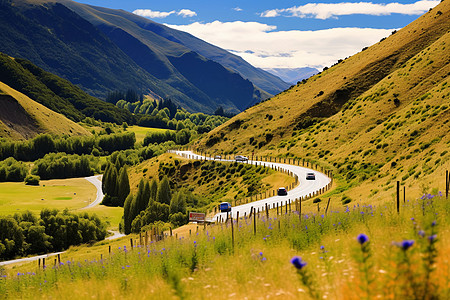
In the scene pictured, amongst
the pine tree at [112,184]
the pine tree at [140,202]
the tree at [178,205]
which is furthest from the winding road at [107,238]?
the tree at [178,205]

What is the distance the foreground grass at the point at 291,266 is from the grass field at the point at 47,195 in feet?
377

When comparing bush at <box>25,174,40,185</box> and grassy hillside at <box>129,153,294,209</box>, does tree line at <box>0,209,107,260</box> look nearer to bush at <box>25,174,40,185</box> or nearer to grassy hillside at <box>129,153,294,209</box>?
grassy hillside at <box>129,153,294,209</box>

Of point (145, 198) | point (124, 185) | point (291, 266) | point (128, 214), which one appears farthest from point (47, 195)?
point (291, 266)

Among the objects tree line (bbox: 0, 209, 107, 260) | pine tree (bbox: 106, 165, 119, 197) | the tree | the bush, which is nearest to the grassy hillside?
the tree

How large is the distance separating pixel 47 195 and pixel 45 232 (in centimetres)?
6736

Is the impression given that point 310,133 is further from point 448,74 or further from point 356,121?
point 448,74

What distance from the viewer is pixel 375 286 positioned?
257 inches

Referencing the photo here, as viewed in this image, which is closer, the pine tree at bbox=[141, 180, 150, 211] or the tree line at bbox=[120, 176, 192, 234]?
the tree line at bbox=[120, 176, 192, 234]

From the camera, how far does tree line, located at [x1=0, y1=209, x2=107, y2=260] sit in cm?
8625

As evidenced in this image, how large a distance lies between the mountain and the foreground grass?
1559 cm

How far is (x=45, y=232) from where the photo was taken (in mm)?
94062

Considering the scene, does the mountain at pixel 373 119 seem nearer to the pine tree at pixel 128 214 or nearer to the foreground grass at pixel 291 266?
the foreground grass at pixel 291 266

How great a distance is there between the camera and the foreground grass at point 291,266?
20.5 ft

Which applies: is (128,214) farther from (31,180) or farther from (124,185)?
(31,180)
